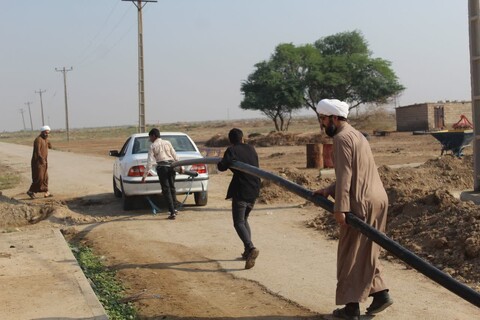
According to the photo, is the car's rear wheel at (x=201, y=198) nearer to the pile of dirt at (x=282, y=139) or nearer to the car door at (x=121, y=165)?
the car door at (x=121, y=165)

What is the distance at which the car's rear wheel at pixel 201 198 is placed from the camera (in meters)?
12.6

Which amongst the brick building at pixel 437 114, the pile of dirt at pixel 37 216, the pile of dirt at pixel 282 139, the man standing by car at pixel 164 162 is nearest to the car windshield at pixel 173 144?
the man standing by car at pixel 164 162

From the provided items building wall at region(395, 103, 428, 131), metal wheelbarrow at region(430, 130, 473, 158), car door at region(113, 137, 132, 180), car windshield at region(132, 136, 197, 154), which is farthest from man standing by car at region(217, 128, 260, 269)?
building wall at region(395, 103, 428, 131)

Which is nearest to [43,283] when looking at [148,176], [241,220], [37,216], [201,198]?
[241,220]

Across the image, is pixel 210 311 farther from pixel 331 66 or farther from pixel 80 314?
pixel 331 66

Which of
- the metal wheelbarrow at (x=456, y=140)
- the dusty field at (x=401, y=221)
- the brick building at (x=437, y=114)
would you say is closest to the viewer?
the dusty field at (x=401, y=221)

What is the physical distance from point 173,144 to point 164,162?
2.16 meters

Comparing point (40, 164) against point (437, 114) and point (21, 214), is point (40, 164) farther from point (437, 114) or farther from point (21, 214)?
point (437, 114)

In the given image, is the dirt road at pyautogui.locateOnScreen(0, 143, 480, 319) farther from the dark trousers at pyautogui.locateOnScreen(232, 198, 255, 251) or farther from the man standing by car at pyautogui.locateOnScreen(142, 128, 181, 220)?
the man standing by car at pyautogui.locateOnScreen(142, 128, 181, 220)

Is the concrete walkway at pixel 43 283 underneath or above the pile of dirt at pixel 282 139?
underneath

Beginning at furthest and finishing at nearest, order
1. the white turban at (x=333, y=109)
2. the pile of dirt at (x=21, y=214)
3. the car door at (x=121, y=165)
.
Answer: the car door at (x=121, y=165), the pile of dirt at (x=21, y=214), the white turban at (x=333, y=109)

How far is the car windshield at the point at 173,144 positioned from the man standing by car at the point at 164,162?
5.27 feet

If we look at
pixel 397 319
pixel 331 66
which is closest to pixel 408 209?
pixel 397 319

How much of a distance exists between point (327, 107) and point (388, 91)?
156 feet
